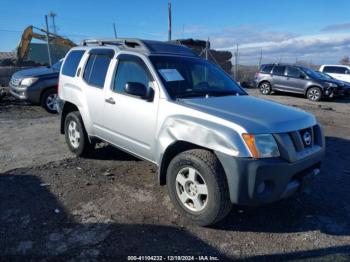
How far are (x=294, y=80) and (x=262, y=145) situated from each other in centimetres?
1519

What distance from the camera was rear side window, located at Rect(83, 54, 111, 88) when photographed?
16.5 ft

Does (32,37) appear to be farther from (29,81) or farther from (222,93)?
(222,93)

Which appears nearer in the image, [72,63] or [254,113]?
[254,113]

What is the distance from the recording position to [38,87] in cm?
977

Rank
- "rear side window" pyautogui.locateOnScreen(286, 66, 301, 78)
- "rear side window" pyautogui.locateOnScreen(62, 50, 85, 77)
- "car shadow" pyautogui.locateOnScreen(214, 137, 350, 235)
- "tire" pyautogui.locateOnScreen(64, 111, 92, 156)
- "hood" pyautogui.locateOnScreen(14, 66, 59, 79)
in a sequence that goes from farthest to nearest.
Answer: "rear side window" pyautogui.locateOnScreen(286, 66, 301, 78) → "hood" pyautogui.locateOnScreen(14, 66, 59, 79) → "rear side window" pyautogui.locateOnScreen(62, 50, 85, 77) → "tire" pyautogui.locateOnScreen(64, 111, 92, 156) → "car shadow" pyautogui.locateOnScreen(214, 137, 350, 235)

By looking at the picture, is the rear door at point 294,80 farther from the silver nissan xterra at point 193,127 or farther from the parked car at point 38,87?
the silver nissan xterra at point 193,127

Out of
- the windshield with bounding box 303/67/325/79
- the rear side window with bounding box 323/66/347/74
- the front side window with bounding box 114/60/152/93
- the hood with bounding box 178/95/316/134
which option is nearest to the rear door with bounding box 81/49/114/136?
the front side window with bounding box 114/60/152/93

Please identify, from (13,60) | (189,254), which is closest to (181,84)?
(189,254)

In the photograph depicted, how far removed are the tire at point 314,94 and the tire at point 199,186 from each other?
47.5ft

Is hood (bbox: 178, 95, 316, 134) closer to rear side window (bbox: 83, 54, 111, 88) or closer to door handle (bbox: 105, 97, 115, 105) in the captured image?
door handle (bbox: 105, 97, 115, 105)

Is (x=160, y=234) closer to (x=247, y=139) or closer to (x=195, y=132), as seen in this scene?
(x=195, y=132)

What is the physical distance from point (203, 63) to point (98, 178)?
2307 millimetres

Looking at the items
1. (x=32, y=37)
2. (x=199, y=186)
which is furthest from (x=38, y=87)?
(x=32, y=37)

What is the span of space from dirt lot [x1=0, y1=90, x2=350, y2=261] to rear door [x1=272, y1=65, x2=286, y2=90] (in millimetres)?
12528
